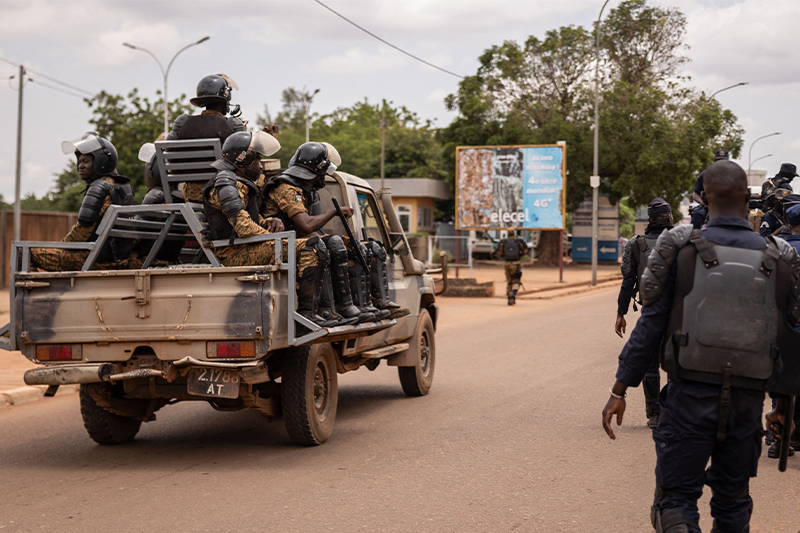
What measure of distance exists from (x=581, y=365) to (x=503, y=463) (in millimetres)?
5542

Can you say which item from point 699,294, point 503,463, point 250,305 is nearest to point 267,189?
point 250,305

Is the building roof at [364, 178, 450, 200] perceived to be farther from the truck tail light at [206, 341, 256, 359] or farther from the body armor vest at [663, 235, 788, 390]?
the body armor vest at [663, 235, 788, 390]


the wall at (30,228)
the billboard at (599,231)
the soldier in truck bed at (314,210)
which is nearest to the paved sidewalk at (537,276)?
the billboard at (599,231)

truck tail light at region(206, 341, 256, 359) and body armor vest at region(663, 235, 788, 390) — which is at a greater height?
body armor vest at region(663, 235, 788, 390)

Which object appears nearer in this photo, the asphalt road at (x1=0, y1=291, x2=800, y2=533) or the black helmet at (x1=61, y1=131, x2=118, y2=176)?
the asphalt road at (x1=0, y1=291, x2=800, y2=533)

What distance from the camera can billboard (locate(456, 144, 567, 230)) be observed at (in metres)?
35.8

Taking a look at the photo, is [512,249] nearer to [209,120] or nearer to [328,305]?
[209,120]

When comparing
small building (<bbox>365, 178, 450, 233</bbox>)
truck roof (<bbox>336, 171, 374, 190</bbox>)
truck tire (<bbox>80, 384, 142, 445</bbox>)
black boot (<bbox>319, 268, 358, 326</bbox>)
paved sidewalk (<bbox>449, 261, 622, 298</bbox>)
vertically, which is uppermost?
small building (<bbox>365, 178, 450, 233</bbox>)

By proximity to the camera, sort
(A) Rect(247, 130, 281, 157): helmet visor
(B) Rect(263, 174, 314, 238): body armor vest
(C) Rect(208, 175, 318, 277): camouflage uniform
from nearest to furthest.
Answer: (C) Rect(208, 175, 318, 277): camouflage uniform, (A) Rect(247, 130, 281, 157): helmet visor, (B) Rect(263, 174, 314, 238): body armor vest

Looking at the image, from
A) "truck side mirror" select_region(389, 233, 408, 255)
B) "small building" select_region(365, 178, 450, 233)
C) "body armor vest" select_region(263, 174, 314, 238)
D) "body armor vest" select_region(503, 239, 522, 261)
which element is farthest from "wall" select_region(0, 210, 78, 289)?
"small building" select_region(365, 178, 450, 233)

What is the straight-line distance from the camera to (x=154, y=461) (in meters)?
7.04

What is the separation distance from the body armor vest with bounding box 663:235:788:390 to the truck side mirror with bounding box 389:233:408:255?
5.70 meters

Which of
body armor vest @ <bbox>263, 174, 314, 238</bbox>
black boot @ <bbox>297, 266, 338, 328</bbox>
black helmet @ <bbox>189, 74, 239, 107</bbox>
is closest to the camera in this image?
black boot @ <bbox>297, 266, 338, 328</bbox>

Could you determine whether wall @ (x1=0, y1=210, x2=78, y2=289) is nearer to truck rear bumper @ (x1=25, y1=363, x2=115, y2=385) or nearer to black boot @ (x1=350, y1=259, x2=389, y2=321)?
black boot @ (x1=350, y1=259, x2=389, y2=321)
